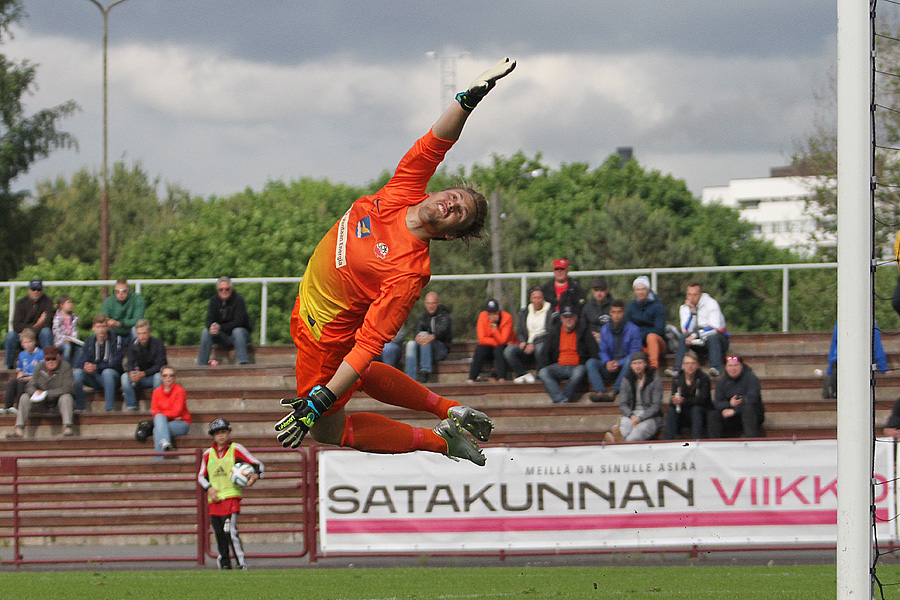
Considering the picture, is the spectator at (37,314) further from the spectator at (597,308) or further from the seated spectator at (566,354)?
the spectator at (597,308)

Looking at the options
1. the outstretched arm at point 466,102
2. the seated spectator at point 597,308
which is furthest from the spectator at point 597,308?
the outstretched arm at point 466,102

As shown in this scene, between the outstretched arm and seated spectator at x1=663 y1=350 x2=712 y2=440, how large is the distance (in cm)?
715

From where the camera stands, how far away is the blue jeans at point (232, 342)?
49.1 ft

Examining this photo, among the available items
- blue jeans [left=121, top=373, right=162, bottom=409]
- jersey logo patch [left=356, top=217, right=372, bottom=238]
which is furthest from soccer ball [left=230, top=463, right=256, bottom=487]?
jersey logo patch [left=356, top=217, right=372, bottom=238]

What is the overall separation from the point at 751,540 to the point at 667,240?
113ft

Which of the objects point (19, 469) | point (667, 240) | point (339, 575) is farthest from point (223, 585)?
point (667, 240)

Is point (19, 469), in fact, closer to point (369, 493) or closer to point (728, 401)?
point (369, 493)

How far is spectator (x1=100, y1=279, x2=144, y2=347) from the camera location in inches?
559

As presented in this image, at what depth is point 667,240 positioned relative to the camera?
44.6 metres

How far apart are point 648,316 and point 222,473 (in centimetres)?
541

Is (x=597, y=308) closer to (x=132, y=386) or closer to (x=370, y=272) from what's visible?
(x=132, y=386)

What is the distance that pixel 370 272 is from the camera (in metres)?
5.29

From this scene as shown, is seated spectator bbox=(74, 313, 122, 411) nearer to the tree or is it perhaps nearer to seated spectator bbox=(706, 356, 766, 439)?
seated spectator bbox=(706, 356, 766, 439)

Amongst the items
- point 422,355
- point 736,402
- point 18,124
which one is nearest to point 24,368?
point 422,355
